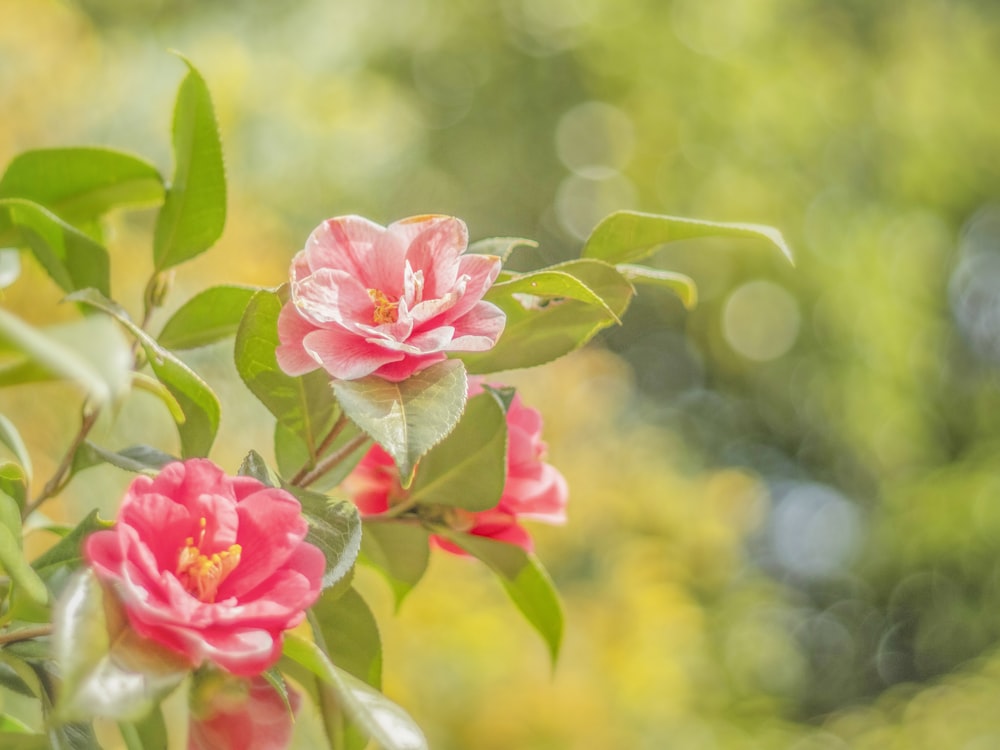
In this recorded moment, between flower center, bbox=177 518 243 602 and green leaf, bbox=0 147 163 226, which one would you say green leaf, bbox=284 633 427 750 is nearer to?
flower center, bbox=177 518 243 602

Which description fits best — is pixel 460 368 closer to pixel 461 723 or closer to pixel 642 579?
pixel 461 723

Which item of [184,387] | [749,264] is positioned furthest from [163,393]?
[749,264]

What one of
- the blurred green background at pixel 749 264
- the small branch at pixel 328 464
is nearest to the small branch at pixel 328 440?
the small branch at pixel 328 464

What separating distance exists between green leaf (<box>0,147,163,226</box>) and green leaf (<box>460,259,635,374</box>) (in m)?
0.18

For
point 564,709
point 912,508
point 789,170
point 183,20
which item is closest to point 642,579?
point 564,709

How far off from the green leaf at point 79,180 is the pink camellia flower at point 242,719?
24cm

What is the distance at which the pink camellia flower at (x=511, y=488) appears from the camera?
15.8 inches

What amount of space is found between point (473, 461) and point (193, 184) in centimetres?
17

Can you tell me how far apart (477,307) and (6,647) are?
0.60 ft

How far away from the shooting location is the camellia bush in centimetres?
25

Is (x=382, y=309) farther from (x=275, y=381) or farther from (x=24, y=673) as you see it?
(x=24, y=673)

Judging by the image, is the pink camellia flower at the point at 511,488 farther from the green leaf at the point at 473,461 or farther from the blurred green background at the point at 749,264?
the blurred green background at the point at 749,264

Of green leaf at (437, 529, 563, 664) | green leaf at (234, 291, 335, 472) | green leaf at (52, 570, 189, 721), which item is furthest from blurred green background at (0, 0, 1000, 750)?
green leaf at (52, 570, 189, 721)

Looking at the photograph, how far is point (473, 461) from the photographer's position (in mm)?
363
